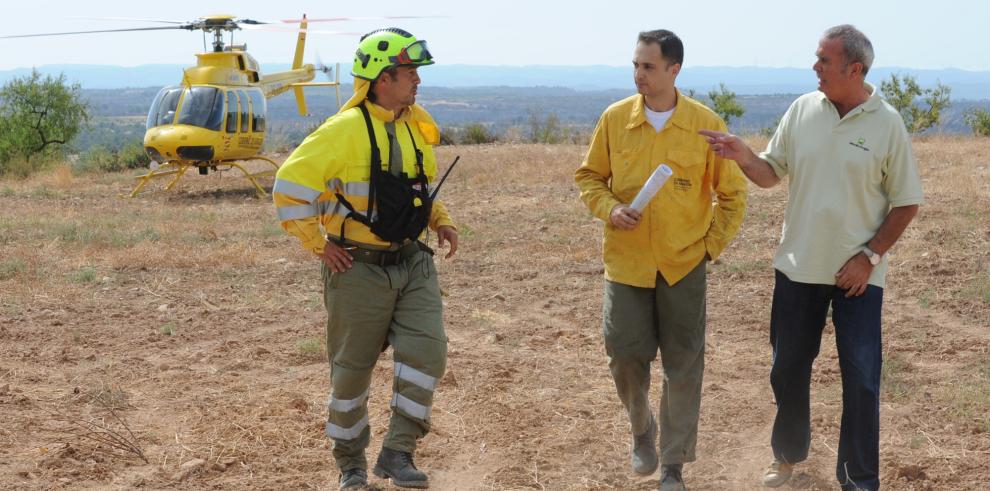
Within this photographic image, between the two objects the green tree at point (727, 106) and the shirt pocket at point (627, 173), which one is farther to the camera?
the green tree at point (727, 106)

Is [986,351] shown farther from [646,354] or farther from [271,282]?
[271,282]

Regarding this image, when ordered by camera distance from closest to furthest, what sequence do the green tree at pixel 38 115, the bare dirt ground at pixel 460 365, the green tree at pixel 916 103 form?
the bare dirt ground at pixel 460 365 → the green tree at pixel 38 115 → the green tree at pixel 916 103

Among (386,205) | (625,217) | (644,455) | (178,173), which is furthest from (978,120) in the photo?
(386,205)

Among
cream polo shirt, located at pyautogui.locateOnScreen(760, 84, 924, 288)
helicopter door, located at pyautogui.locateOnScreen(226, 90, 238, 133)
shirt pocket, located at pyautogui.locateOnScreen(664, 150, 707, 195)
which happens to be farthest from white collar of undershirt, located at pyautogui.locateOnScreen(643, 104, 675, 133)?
helicopter door, located at pyautogui.locateOnScreen(226, 90, 238, 133)

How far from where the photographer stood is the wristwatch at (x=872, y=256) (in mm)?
4184

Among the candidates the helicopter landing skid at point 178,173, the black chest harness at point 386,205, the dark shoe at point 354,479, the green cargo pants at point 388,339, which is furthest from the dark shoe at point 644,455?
the helicopter landing skid at point 178,173

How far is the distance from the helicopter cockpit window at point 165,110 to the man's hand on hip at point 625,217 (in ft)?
48.5

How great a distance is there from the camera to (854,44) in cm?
→ 413

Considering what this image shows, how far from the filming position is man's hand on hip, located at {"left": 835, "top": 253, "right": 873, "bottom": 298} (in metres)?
4.20

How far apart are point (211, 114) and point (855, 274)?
15186 millimetres

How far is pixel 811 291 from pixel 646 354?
0.75 meters

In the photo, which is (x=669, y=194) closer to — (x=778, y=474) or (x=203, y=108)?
(x=778, y=474)

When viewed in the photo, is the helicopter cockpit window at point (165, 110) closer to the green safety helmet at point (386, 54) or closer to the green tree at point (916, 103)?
the green safety helmet at point (386, 54)

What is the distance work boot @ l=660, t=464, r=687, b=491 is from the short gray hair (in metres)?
1.81
